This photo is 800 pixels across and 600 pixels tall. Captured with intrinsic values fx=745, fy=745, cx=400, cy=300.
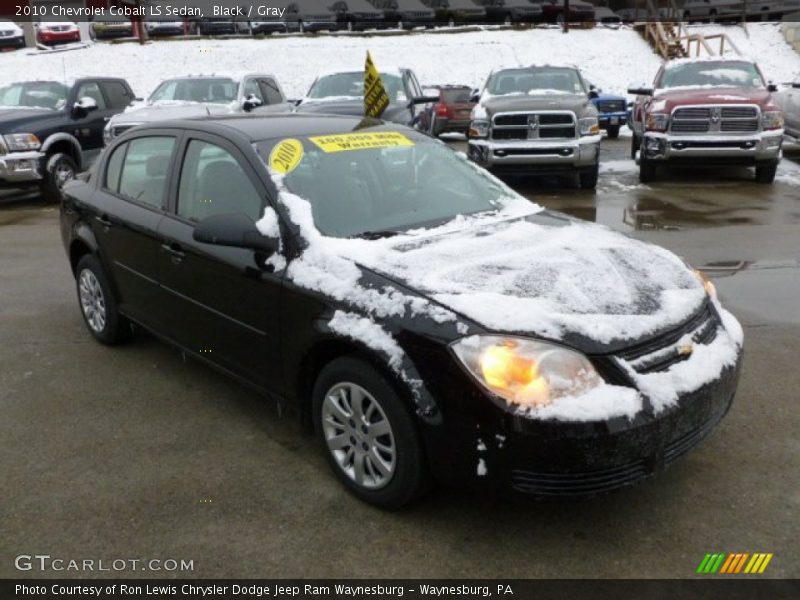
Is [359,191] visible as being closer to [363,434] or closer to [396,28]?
[363,434]

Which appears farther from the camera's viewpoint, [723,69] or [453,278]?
[723,69]

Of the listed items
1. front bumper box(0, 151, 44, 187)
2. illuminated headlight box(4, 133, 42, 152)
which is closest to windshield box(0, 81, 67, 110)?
illuminated headlight box(4, 133, 42, 152)

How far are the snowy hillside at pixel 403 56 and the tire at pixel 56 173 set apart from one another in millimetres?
18961

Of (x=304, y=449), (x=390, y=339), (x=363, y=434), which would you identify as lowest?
(x=304, y=449)

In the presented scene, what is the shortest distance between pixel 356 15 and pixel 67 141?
97.3 feet

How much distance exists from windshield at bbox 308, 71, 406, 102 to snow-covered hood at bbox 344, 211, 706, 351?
937cm

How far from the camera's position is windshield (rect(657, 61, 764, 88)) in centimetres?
1195

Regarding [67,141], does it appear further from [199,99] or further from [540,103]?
[540,103]

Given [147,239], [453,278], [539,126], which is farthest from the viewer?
[539,126]

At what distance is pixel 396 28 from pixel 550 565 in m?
38.6

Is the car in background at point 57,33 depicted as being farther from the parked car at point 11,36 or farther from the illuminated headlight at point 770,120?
the illuminated headlight at point 770,120

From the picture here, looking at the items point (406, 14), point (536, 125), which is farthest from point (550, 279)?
point (406, 14)

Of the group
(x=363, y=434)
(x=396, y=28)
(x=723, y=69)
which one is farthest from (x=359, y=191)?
(x=396, y=28)
